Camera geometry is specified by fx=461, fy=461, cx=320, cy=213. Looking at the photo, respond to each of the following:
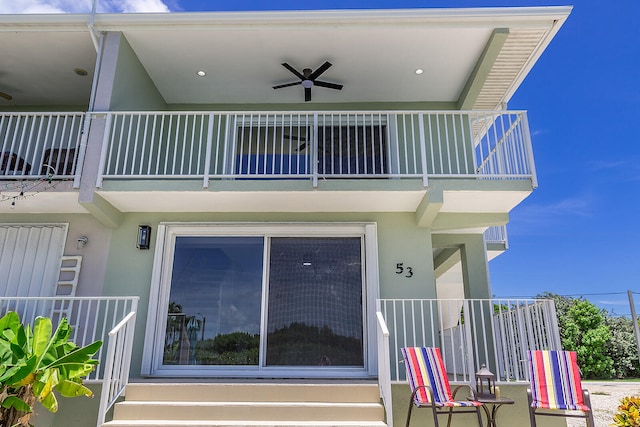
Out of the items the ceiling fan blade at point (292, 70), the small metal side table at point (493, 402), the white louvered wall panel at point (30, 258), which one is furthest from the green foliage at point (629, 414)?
the white louvered wall panel at point (30, 258)

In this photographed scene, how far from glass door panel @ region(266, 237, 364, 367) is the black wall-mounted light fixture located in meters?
1.68

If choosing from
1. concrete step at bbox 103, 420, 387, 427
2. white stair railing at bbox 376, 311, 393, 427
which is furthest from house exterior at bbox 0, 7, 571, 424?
concrete step at bbox 103, 420, 387, 427

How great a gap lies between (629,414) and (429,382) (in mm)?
1725

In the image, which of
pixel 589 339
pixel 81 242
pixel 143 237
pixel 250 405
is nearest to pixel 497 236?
pixel 250 405

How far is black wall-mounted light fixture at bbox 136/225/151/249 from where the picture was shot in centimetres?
624

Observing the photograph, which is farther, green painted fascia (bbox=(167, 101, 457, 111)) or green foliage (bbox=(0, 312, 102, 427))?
green painted fascia (bbox=(167, 101, 457, 111))

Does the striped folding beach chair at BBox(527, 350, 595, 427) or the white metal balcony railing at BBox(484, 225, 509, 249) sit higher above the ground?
the white metal balcony railing at BBox(484, 225, 509, 249)

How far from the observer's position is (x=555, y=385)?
15.0 ft

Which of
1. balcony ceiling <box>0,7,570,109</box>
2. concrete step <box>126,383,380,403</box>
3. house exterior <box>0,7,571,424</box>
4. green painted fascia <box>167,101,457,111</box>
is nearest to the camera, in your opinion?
concrete step <box>126,383,380,403</box>

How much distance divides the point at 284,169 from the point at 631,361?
2085 cm

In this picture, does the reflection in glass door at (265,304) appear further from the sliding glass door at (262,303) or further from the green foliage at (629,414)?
the green foliage at (629,414)

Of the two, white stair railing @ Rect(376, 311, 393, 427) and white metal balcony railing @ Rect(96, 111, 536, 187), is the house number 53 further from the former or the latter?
white stair railing @ Rect(376, 311, 393, 427)

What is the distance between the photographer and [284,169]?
23.5 ft

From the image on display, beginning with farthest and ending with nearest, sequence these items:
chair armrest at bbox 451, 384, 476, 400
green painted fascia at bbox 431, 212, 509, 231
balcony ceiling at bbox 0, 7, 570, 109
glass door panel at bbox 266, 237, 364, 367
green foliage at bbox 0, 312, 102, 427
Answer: green painted fascia at bbox 431, 212, 509, 231 < balcony ceiling at bbox 0, 7, 570, 109 < glass door panel at bbox 266, 237, 364, 367 < chair armrest at bbox 451, 384, 476, 400 < green foliage at bbox 0, 312, 102, 427
